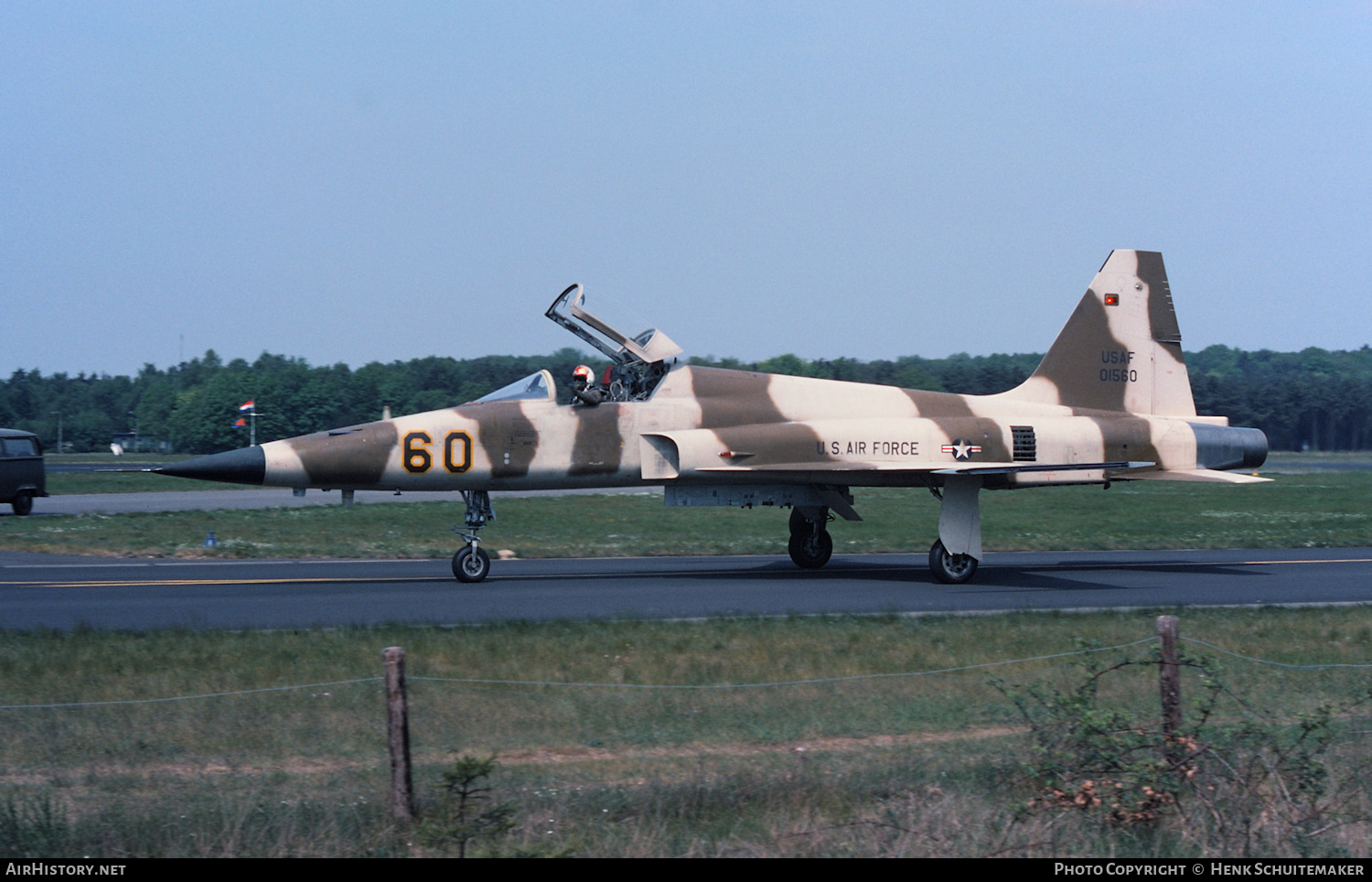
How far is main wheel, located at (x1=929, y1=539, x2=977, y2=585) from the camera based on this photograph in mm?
17141

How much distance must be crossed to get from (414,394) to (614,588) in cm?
2907

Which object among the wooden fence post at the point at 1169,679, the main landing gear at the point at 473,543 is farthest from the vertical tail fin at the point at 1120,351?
the wooden fence post at the point at 1169,679

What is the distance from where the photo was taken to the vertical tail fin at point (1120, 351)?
65.2 ft

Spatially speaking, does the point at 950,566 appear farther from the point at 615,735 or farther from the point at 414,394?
the point at 414,394

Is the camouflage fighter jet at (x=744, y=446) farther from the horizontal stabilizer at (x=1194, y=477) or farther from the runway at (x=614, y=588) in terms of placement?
the runway at (x=614, y=588)

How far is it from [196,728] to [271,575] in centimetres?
979

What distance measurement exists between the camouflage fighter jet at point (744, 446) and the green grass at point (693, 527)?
173 inches

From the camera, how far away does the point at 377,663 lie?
34.3 ft

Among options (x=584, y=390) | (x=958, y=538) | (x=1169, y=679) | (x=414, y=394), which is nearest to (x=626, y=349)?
(x=584, y=390)

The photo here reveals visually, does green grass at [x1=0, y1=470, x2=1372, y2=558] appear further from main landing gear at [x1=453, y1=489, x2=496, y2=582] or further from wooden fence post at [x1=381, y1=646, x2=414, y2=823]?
wooden fence post at [x1=381, y1=646, x2=414, y2=823]

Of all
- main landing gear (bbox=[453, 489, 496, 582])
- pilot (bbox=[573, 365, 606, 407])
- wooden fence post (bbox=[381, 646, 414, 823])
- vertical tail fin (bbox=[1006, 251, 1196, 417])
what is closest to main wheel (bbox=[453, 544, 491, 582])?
main landing gear (bbox=[453, 489, 496, 582])

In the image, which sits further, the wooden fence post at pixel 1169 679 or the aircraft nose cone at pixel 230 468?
the aircraft nose cone at pixel 230 468

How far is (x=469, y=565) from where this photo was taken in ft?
54.8

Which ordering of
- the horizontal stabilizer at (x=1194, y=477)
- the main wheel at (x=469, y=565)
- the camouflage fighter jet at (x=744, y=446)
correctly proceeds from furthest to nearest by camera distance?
the horizontal stabilizer at (x=1194, y=477) → the main wheel at (x=469, y=565) → the camouflage fighter jet at (x=744, y=446)
